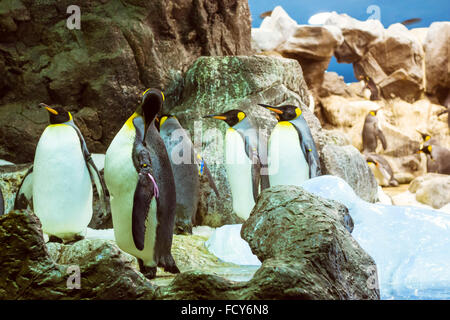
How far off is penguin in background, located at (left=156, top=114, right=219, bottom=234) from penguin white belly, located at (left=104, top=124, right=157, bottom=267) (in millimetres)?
1361

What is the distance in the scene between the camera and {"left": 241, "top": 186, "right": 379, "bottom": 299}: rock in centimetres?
117

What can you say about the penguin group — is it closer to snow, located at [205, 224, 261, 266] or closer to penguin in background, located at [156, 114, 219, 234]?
penguin in background, located at [156, 114, 219, 234]

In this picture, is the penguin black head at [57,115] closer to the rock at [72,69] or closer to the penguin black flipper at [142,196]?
the penguin black flipper at [142,196]

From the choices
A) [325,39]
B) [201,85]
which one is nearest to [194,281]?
[201,85]

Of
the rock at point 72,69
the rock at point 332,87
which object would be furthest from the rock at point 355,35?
the rock at point 72,69

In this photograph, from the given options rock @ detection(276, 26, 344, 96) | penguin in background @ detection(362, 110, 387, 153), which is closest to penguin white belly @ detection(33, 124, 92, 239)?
rock @ detection(276, 26, 344, 96)

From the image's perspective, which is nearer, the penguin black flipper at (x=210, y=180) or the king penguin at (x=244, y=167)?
the king penguin at (x=244, y=167)

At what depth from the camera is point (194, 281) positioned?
1.20 meters

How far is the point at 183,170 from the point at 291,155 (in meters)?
0.88

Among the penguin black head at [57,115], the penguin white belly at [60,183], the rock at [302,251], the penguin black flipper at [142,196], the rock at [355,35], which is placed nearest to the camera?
the rock at [302,251]

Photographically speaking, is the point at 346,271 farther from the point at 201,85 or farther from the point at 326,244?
the point at 201,85

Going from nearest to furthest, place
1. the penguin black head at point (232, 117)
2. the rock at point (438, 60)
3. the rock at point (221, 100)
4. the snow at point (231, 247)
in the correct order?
1. the snow at point (231, 247)
2. the penguin black head at point (232, 117)
3. the rock at point (221, 100)
4. the rock at point (438, 60)

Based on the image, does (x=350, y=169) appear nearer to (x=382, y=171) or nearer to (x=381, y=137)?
(x=382, y=171)

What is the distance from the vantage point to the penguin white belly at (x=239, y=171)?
3.58 metres
